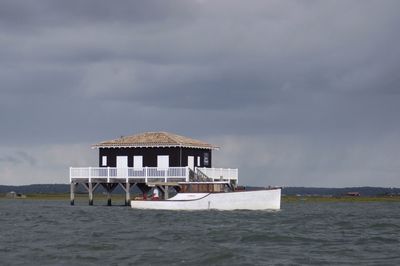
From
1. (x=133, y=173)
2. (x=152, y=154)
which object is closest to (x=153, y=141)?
(x=152, y=154)

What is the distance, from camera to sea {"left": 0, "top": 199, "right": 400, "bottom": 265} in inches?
1332

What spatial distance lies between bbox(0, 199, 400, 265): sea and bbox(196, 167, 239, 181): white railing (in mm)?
12332

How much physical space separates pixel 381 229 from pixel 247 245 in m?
12.3

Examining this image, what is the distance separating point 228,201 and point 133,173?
12.5m

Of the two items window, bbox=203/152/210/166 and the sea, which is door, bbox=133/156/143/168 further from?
the sea

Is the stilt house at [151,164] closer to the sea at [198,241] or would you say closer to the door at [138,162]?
the door at [138,162]

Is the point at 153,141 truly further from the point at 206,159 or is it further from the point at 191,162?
the point at 206,159

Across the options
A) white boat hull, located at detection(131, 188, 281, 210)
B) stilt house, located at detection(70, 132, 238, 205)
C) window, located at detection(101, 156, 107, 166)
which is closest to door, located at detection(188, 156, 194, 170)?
stilt house, located at detection(70, 132, 238, 205)

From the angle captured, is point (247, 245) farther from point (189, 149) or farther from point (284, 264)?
point (189, 149)

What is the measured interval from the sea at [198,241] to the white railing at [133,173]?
1113 centimetres

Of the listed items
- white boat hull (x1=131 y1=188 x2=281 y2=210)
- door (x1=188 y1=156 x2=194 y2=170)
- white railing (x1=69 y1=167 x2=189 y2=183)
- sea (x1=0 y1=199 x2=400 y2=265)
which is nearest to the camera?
sea (x1=0 y1=199 x2=400 y2=265)

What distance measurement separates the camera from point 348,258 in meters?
34.0

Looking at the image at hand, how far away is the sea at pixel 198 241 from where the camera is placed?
111 ft

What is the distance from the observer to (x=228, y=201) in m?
60.8
